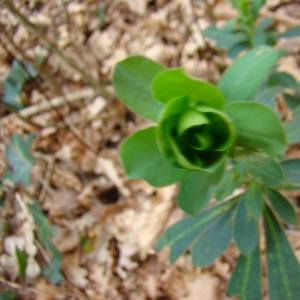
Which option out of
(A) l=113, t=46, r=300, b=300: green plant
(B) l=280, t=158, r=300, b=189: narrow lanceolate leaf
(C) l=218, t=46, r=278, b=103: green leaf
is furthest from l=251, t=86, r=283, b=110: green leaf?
(C) l=218, t=46, r=278, b=103: green leaf

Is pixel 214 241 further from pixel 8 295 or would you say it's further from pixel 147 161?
pixel 8 295

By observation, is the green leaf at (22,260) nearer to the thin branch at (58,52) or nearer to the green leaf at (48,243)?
the green leaf at (48,243)

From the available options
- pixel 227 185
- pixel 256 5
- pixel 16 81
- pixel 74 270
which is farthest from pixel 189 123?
pixel 16 81

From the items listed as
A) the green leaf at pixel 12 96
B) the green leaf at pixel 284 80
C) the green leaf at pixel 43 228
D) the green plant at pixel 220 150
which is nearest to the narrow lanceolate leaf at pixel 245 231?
the green plant at pixel 220 150

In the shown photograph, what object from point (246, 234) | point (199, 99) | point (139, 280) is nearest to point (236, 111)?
point (199, 99)

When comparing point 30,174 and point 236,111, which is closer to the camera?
point 236,111

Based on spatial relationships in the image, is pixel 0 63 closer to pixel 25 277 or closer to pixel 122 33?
pixel 122 33
